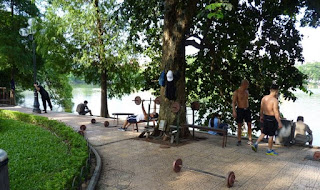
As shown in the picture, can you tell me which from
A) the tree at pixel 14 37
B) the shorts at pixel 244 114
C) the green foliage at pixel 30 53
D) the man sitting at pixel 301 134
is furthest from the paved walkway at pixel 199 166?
the tree at pixel 14 37

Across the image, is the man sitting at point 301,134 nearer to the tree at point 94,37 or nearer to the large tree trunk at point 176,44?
the large tree trunk at point 176,44

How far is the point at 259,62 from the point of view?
10836mm

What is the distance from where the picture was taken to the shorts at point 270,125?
677cm

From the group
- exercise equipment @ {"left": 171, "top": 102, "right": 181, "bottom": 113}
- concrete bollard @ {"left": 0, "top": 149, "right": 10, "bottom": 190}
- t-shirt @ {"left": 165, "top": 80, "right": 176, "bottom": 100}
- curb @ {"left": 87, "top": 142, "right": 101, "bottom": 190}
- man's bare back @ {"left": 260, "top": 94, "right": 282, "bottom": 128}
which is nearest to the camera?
concrete bollard @ {"left": 0, "top": 149, "right": 10, "bottom": 190}

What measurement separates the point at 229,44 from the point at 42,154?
26.9 feet

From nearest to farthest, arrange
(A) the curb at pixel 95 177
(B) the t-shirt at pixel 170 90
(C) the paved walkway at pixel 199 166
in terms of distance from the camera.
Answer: (A) the curb at pixel 95 177
(C) the paved walkway at pixel 199 166
(B) the t-shirt at pixel 170 90

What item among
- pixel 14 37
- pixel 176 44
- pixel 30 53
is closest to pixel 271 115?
pixel 176 44

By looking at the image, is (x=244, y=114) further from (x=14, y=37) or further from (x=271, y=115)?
(x=14, y=37)

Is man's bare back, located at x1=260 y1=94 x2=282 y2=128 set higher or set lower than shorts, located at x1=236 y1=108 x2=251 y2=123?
higher

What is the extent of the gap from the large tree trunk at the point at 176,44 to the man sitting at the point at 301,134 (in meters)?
3.37

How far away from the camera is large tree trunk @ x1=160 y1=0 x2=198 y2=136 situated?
8047 millimetres

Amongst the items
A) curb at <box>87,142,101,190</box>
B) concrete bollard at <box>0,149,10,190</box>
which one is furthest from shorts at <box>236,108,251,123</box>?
concrete bollard at <box>0,149,10,190</box>

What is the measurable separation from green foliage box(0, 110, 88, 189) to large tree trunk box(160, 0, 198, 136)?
2965mm

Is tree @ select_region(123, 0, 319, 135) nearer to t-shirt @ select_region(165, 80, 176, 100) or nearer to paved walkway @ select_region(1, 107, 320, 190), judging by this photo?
t-shirt @ select_region(165, 80, 176, 100)
